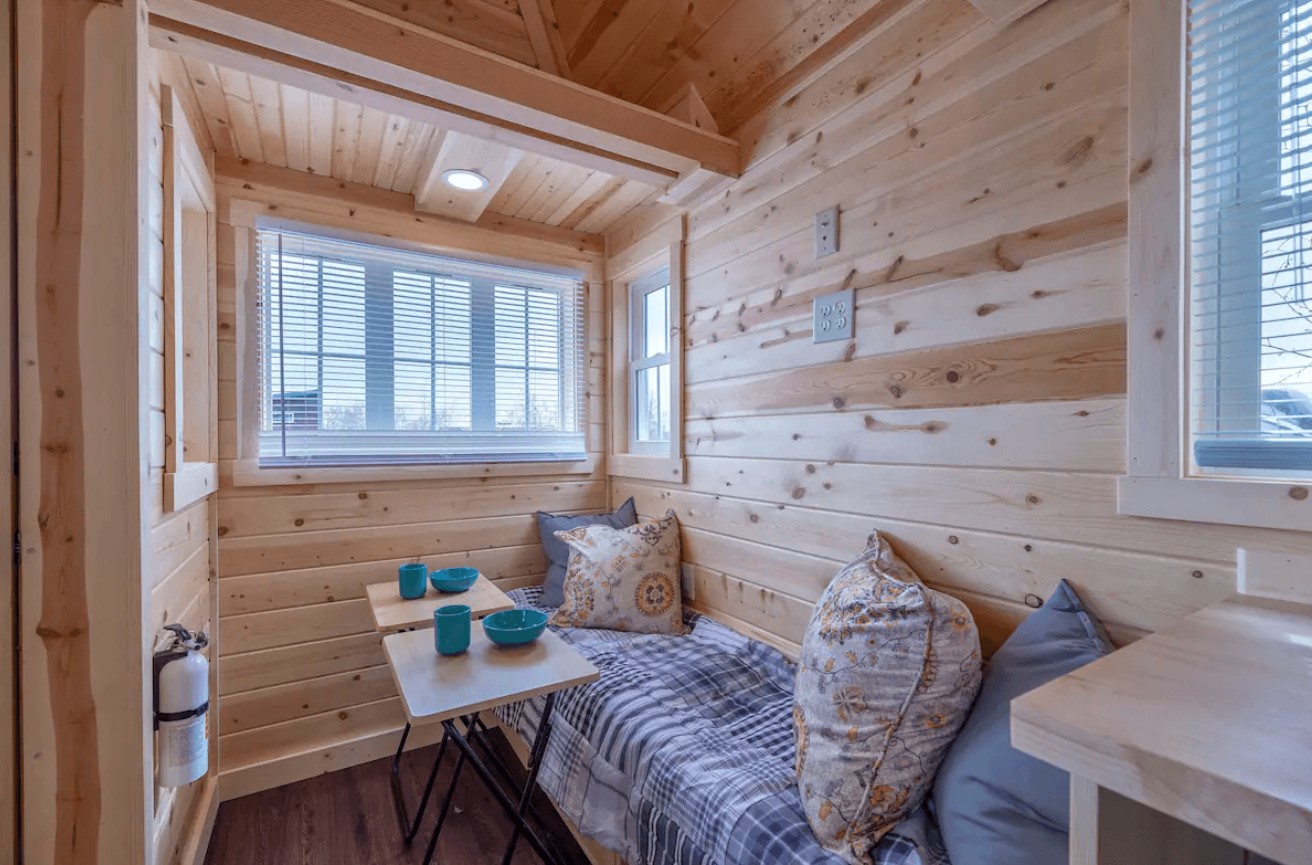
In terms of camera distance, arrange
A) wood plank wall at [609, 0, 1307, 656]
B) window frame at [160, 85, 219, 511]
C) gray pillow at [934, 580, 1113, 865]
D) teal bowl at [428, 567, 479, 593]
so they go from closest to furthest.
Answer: gray pillow at [934, 580, 1113, 865]
wood plank wall at [609, 0, 1307, 656]
window frame at [160, 85, 219, 511]
teal bowl at [428, 567, 479, 593]

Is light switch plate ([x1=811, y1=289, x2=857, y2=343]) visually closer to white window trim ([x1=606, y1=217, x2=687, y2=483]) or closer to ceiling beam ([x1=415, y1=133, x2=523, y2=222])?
white window trim ([x1=606, y1=217, x2=687, y2=483])

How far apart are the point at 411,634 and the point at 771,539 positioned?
1.12 metres

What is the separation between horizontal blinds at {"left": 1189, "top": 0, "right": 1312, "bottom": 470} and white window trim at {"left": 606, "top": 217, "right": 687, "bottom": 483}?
5.17ft

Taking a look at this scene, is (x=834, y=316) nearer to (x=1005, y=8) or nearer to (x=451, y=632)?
(x=1005, y=8)

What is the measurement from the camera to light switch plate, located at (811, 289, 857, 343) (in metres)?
1.63

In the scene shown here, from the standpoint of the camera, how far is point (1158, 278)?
3.41 feet

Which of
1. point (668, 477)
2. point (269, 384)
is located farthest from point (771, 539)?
point (269, 384)

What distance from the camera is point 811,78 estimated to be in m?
1.76

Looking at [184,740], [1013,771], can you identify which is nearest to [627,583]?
[184,740]

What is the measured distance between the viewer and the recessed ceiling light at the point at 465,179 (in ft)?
6.95

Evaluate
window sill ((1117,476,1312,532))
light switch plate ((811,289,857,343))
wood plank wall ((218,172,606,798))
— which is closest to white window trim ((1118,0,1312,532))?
window sill ((1117,476,1312,532))

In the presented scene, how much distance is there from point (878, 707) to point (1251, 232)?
105cm

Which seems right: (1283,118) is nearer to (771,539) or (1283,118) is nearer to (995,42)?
(995,42)

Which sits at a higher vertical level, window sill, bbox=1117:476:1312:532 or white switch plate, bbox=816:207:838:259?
white switch plate, bbox=816:207:838:259
